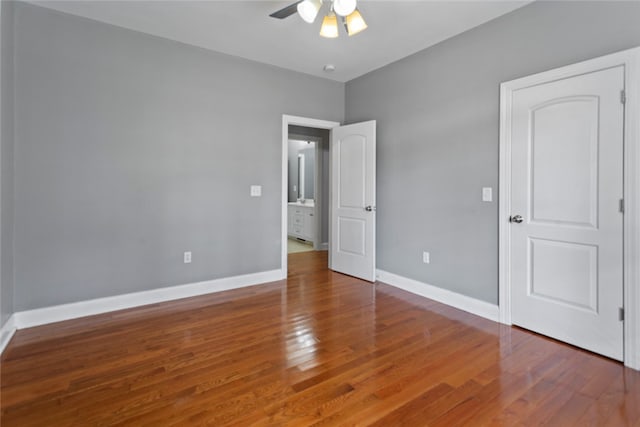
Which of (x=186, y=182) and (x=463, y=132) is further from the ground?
(x=463, y=132)

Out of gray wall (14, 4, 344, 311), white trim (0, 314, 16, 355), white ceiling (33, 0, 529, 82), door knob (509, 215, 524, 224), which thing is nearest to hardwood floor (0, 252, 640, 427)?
white trim (0, 314, 16, 355)

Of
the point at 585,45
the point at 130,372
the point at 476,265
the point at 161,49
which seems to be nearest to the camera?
the point at 130,372

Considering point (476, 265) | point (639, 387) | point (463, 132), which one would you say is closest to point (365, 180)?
point (463, 132)

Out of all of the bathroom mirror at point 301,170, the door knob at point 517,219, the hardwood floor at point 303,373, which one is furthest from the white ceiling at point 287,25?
the bathroom mirror at point 301,170

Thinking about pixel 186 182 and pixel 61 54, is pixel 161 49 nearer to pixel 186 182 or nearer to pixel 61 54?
pixel 61 54

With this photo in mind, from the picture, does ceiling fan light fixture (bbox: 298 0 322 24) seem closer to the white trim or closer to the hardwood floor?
the hardwood floor

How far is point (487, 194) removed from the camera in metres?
2.99

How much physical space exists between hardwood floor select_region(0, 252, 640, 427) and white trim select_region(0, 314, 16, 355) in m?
0.06

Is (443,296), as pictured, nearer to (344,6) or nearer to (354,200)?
(354,200)

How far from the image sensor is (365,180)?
4.16 m

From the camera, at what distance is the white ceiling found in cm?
272

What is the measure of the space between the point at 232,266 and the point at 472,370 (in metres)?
2.74

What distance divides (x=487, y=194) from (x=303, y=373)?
2.29m

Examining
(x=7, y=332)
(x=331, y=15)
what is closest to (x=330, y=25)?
(x=331, y=15)
